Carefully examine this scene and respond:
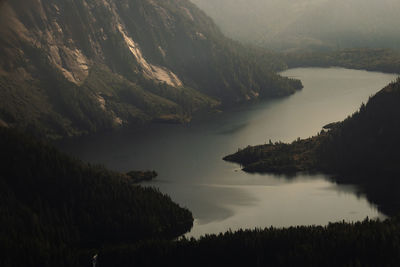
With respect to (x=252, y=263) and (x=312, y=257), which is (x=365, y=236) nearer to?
(x=312, y=257)

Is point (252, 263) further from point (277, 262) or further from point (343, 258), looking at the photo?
point (343, 258)

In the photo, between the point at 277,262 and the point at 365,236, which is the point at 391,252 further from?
the point at 277,262

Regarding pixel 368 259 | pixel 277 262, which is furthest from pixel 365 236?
pixel 277 262

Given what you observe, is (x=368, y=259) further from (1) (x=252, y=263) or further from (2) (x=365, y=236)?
(1) (x=252, y=263)

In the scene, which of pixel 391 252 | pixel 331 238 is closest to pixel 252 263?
pixel 331 238

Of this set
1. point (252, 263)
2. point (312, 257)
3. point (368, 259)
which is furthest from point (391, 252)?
point (252, 263)

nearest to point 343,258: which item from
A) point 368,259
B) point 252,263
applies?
point 368,259
